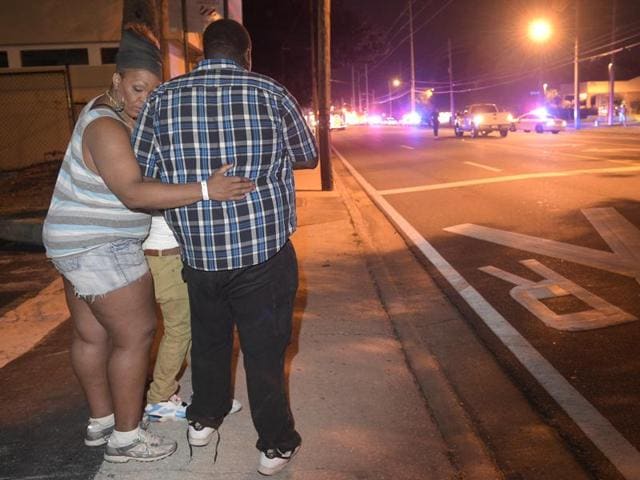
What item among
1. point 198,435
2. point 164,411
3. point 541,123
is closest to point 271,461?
point 198,435

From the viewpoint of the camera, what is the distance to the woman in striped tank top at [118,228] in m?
2.65

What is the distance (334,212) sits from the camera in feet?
38.0

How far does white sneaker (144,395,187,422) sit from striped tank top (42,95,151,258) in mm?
1120

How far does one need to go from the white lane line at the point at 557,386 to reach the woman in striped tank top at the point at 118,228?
7.06 ft

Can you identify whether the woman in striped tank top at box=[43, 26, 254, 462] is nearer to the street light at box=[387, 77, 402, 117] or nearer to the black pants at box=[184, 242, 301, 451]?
the black pants at box=[184, 242, 301, 451]

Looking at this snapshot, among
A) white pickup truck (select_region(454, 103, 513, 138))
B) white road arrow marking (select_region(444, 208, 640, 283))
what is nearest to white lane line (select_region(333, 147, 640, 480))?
white road arrow marking (select_region(444, 208, 640, 283))

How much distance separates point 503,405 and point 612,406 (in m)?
0.59

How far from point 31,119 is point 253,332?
1846 cm

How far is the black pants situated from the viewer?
2.77 m

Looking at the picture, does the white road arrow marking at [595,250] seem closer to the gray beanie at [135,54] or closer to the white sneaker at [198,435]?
the white sneaker at [198,435]

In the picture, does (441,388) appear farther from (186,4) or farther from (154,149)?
(186,4)

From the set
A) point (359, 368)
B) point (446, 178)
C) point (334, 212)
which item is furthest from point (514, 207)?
point (359, 368)

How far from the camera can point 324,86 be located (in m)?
14.4

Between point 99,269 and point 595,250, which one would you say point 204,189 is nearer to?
point 99,269
